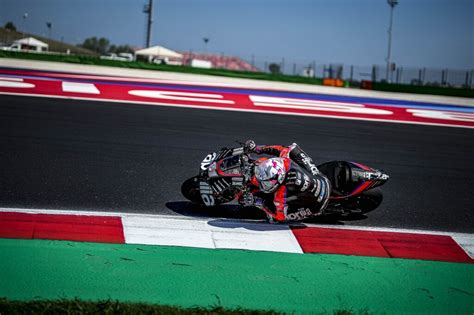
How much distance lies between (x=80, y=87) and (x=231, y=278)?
46.7 feet

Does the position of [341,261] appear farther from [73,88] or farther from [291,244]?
[73,88]

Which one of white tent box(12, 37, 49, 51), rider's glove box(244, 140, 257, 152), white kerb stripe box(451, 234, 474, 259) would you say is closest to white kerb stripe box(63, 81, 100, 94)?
rider's glove box(244, 140, 257, 152)

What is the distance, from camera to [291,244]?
7.08 meters

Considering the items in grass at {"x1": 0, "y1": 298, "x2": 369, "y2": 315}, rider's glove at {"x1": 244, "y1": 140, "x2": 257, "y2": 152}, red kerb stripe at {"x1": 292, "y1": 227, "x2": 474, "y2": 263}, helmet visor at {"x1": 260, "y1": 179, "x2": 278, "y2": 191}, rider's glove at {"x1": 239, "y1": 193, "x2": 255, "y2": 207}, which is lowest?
grass at {"x1": 0, "y1": 298, "x2": 369, "y2": 315}

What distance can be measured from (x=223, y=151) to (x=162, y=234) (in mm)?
1312

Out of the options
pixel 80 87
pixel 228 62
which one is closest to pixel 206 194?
pixel 80 87

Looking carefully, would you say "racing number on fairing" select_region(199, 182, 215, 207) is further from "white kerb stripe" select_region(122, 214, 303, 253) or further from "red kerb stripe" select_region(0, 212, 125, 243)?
"red kerb stripe" select_region(0, 212, 125, 243)

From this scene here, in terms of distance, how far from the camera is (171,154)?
35.6 feet

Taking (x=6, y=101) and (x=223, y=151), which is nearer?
(x=223, y=151)

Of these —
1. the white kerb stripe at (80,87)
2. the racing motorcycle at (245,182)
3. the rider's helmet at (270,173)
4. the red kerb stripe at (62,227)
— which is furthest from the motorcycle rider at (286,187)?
the white kerb stripe at (80,87)

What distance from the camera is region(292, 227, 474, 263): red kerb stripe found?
22.9ft

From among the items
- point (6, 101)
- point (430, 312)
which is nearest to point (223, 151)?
point (430, 312)

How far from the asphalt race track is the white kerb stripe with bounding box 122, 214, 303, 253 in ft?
1.39

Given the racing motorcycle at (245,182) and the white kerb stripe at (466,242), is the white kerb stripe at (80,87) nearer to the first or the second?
the racing motorcycle at (245,182)
